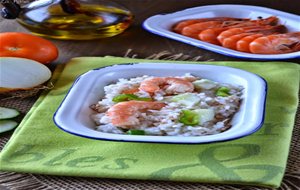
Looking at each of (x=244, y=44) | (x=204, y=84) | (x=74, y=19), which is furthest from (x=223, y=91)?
(x=74, y=19)

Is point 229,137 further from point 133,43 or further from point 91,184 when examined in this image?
point 133,43

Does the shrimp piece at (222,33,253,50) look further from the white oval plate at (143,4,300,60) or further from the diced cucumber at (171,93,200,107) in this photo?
the diced cucumber at (171,93,200,107)

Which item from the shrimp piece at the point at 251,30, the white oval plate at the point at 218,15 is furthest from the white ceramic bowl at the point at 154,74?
the shrimp piece at the point at 251,30

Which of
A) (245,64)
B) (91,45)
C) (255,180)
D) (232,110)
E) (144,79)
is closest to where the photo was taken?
(255,180)

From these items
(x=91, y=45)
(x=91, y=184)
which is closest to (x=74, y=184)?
(x=91, y=184)

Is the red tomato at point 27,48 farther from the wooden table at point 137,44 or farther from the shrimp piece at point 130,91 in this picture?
the shrimp piece at point 130,91

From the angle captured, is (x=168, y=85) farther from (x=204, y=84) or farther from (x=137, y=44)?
(x=137, y=44)

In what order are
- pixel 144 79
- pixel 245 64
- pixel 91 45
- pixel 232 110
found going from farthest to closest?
pixel 91 45 → pixel 245 64 → pixel 144 79 → pixel 232 110
